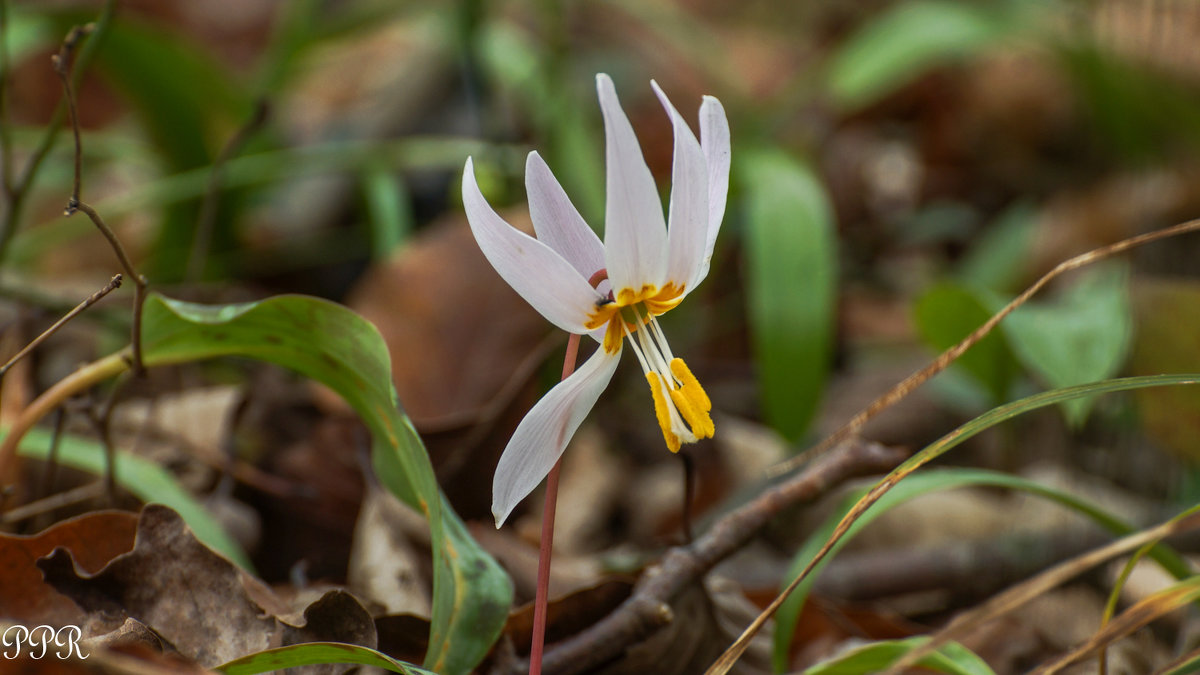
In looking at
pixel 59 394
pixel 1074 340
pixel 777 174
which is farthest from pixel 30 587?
pixel 777 174

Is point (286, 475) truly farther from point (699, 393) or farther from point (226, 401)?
point (699, 393)

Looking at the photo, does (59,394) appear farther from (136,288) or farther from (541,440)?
(541,440)

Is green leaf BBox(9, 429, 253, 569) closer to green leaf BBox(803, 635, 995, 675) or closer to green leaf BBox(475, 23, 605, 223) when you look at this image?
green leaf BBox(803, 635, 995, 675)

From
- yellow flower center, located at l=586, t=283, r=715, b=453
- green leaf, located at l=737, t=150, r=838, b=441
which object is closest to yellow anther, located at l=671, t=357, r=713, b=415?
yellow flower center, located at l=586, t=283, r=715, b=453

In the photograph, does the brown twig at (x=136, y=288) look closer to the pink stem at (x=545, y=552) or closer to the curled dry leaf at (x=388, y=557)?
the curled dry leaf at (x=388, y=557)

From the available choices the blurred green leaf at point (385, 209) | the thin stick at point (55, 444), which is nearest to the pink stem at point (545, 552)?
the thin stick at point (55, 444)
